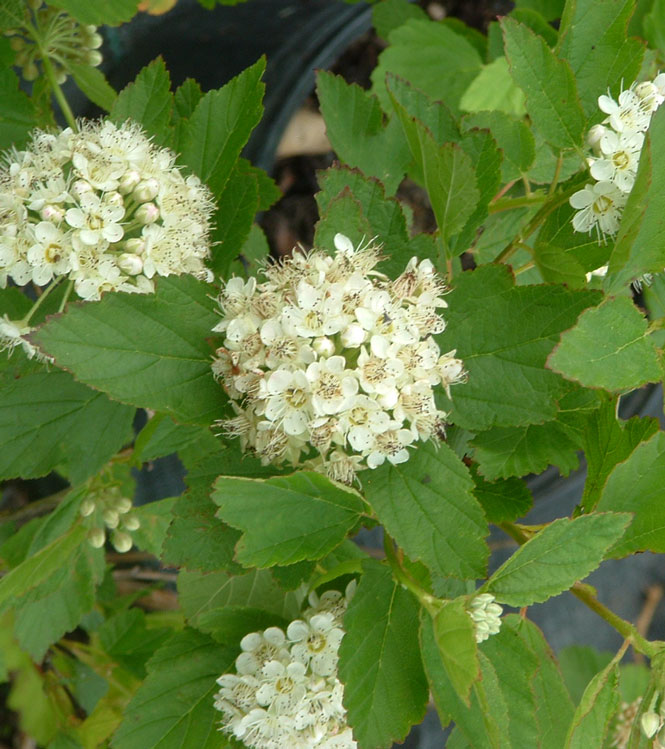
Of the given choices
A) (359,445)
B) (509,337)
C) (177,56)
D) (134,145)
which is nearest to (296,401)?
(359,445)

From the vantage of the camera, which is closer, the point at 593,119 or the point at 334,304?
the point at 334,304

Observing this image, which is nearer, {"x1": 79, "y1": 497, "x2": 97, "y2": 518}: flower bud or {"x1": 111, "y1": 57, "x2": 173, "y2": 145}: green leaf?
{"x1": 111, "y1": 57, "x2": 173, "y2": 145}: green leaf

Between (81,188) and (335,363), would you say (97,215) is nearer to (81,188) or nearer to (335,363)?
(81,188)

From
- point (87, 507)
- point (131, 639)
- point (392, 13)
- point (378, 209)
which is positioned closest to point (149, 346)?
point (378, 209)

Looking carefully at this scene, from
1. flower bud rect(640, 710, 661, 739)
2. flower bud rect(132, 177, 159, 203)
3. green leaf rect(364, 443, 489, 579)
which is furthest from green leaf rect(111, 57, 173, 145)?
flower bud rect(640, 710, 661, 739)

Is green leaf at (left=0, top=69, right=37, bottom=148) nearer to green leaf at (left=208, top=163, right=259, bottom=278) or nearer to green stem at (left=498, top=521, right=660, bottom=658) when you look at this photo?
green leaf at (left=208, top=163, right=259, bottom=278)

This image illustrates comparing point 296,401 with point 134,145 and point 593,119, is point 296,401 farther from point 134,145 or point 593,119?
point 593,119

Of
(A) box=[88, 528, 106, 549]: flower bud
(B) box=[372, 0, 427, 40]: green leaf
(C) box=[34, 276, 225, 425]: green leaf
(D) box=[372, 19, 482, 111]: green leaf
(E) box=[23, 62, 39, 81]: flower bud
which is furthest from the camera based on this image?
(B) box=[372, 0, 427, 40]: green leaf
